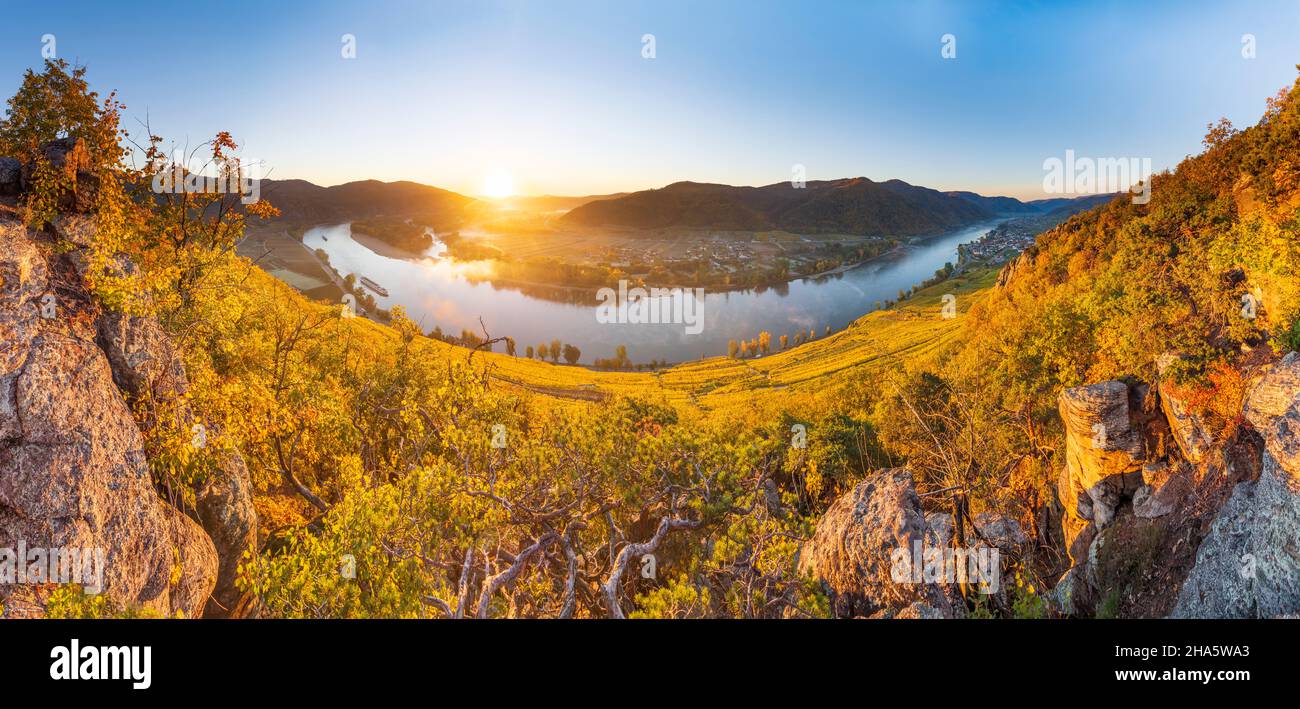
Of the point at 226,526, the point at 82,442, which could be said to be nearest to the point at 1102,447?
the point at 226,526

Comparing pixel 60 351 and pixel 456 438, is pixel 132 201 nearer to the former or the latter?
pixel 60 351

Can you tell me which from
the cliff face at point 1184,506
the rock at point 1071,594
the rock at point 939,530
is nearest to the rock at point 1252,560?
the cliff face at point 1184,506

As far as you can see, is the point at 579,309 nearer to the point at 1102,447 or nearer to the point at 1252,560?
the point at 1102,447

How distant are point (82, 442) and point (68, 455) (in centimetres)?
30

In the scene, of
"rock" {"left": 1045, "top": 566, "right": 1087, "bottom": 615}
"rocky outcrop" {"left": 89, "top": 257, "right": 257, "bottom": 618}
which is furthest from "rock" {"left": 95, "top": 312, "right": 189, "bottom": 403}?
"rock" {"left": 1045, "top": 566, "right": 1087, "bottom": 615}

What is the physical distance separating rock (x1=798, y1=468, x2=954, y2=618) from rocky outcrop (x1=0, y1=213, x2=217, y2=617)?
11904mm

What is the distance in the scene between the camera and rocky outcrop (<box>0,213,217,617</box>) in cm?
766

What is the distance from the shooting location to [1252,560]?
25.5ft

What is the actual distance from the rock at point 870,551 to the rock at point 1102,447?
10.8 metres

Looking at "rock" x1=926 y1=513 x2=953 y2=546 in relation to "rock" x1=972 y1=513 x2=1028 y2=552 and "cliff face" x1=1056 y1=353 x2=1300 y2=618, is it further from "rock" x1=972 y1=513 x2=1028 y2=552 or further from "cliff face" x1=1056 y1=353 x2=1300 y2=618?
"rock" x1=972 y1=513 x2=1028 y2=552

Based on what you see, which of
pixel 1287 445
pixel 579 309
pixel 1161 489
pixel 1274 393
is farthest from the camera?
pixel 579 309

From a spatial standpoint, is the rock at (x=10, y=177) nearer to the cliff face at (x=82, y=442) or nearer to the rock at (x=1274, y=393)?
the cliff face at (x=82, y=442)

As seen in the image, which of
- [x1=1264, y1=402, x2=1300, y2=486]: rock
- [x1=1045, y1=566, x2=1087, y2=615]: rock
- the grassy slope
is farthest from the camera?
the grassy slope

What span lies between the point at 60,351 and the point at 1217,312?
95.8ft
